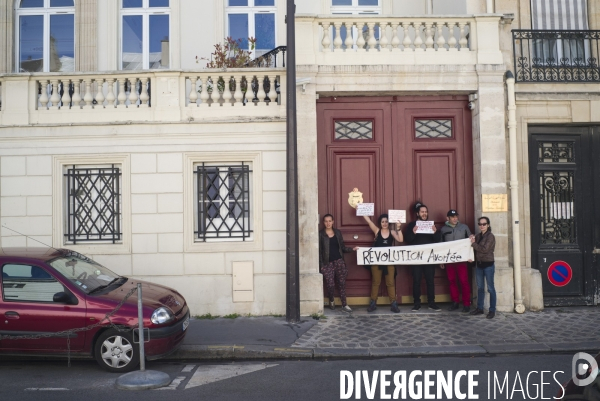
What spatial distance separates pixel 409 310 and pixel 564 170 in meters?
4.24

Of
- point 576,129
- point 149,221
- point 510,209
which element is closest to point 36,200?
point 149,221

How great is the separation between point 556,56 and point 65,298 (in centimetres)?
1021

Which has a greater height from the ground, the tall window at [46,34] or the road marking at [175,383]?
the tall window at [46,34]

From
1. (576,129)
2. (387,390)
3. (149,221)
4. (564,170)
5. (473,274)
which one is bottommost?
(387,390)

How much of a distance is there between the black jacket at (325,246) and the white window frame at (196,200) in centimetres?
114

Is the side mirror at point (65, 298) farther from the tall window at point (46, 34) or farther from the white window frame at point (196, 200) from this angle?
the tall window at point (46, 34)

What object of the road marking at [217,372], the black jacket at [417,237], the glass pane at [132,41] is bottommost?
the road marking at [217,372]

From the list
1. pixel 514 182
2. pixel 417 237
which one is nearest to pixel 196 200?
pixel 417 237

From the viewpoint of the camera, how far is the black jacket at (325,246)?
10.6 m

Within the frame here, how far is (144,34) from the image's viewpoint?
13.1m

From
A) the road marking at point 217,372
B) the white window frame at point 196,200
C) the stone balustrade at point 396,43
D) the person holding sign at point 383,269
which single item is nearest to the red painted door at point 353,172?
the person holding sign at point 383,269

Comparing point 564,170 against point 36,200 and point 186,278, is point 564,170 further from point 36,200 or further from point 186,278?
point 36,200

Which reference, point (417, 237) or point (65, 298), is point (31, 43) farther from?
point (417, 237)

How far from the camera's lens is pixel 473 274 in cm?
1091
